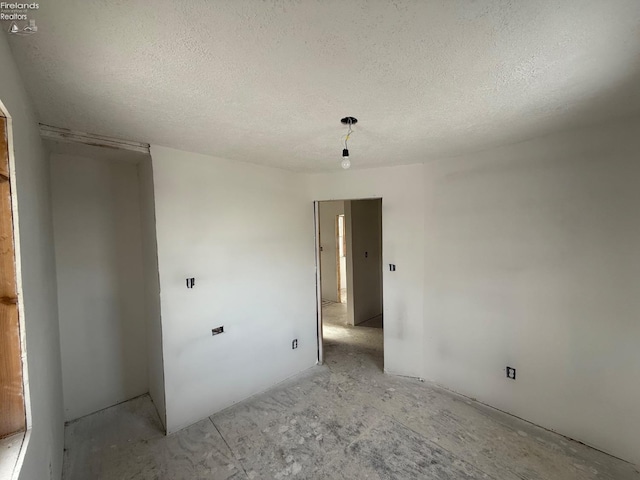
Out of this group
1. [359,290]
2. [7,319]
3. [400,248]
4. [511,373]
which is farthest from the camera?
[359,290]

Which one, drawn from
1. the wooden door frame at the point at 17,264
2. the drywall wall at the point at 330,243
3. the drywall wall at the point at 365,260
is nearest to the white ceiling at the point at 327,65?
the wooden door frame at the point at 17,264

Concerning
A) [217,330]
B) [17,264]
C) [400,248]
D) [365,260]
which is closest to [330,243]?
[365,260]

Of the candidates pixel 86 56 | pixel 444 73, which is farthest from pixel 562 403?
pixel 86 56

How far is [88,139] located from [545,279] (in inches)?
142

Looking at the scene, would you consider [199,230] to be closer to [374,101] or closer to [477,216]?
[374,101]

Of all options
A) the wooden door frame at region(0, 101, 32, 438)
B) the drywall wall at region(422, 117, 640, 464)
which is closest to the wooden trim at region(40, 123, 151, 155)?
the wooden door frame at region(0, 101, 32, 438)

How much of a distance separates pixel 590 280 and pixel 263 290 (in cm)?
273

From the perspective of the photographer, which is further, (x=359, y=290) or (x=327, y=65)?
(x=359, y=290)

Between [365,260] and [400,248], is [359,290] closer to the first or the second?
[365,260]

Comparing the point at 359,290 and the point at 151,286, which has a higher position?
the point at 151,286

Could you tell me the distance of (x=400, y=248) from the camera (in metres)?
3.03

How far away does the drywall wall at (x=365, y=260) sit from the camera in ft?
15.6

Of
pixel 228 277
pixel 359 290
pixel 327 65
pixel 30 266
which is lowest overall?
pixel 359 290

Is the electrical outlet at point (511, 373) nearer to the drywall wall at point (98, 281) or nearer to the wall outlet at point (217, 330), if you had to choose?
the wall outlet at point (217, 330)
